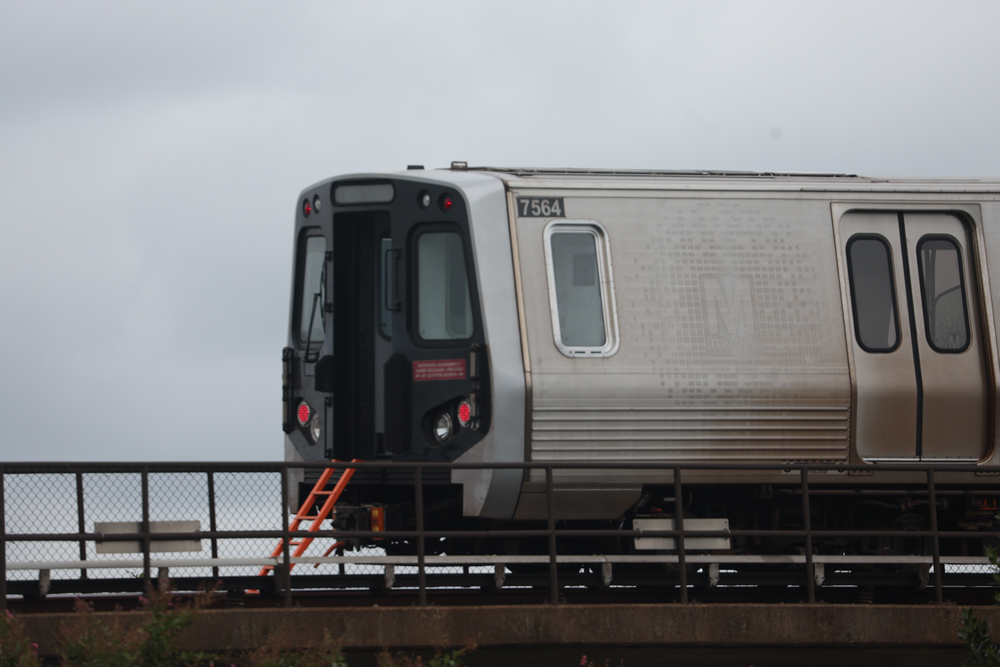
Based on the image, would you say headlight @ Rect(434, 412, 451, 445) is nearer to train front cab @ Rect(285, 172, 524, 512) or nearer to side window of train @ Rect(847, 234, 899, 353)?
train front cab @ Rect(285, 172, 524, 512)

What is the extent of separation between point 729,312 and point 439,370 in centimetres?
256

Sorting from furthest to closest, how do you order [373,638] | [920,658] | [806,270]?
[806,270] < [920,658] < [373,638]

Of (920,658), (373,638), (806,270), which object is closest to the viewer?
(373,638)

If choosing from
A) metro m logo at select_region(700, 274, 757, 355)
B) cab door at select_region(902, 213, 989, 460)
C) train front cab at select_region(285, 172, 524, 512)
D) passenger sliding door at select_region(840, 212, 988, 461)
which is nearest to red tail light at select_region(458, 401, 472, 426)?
train front cab at select_region(285, 172, 524, 512)

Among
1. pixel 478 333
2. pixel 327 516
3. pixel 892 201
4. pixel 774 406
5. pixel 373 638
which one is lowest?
pixel 373 638

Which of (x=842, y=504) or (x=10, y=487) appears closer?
(x=10, y=487)

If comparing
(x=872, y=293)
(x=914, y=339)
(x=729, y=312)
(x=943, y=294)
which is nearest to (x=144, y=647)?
(x=729, y=312)

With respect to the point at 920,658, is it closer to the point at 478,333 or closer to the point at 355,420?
the point at 478,333

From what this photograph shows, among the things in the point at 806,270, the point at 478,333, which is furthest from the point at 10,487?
the point at 806,270

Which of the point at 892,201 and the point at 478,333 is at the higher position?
the point at 892,201

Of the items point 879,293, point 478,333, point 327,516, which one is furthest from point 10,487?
point 879,293

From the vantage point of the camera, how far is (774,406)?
34.6 ft

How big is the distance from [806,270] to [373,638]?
16.7ft

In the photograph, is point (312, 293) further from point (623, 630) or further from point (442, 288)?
point (623, 630)
